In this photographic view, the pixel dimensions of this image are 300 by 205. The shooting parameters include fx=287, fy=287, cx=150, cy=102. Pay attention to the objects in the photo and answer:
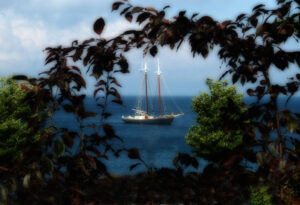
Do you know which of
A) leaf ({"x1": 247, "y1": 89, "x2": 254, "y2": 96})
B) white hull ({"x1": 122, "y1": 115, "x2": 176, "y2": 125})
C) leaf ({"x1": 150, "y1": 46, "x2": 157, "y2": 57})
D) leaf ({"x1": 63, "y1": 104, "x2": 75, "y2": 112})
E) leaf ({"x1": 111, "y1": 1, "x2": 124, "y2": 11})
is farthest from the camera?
white hull ({"x1": 122, "y1": 115, "x2": 176, "y2": 125})

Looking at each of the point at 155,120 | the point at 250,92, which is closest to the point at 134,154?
the point at 250,92

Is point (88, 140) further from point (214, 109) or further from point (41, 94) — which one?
point (214, 109)

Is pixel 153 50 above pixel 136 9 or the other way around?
the other way around

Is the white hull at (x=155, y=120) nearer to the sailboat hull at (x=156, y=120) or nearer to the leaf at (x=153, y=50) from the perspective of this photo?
the sailboat hull at (x=156, y=120)

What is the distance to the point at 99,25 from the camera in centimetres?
159

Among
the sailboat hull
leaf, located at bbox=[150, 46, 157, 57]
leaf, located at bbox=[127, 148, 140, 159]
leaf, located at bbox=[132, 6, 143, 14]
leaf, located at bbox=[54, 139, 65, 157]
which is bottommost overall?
the sailboat hull

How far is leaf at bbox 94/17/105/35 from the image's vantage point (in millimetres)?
1588

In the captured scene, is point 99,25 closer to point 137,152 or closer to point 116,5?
point 116,5

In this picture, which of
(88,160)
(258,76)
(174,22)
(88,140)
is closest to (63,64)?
(88,140)

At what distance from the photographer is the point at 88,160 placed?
5.12 feet

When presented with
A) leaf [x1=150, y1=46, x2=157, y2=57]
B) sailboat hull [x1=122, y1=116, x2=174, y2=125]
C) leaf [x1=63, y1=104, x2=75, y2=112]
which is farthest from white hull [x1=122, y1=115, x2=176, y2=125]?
leaf [x1=63, y1=104, x2=75, y2=112]

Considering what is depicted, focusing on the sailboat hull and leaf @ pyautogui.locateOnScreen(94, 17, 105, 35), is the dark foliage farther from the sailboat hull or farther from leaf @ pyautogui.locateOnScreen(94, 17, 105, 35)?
the sailboat hull

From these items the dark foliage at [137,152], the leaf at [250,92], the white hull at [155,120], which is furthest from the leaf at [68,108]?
the white hull at [155,120]

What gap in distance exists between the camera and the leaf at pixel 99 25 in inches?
62.5
